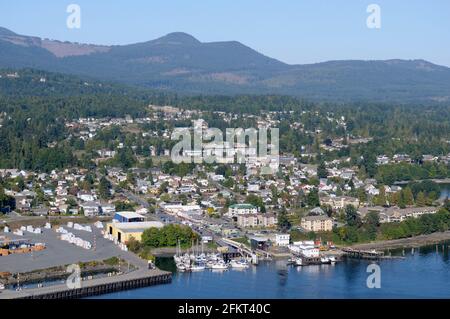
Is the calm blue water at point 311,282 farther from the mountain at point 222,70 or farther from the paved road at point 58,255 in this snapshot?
the mountain at point 222,70

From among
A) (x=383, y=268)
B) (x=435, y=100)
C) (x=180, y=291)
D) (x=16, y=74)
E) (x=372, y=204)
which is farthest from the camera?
(x=435, y=100)

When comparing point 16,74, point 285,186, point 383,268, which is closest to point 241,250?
point 383,268

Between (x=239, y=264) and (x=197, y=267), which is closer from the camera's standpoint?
(x=197, y=267)

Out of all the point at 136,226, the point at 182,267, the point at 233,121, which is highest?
the point at 233,121

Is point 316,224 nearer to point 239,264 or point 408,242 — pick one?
point 408,242

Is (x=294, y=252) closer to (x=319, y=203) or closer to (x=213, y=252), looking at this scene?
(x=213, y=252)

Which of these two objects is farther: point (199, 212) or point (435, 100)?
point (435, 100)

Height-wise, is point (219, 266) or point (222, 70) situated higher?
point (222, 70)

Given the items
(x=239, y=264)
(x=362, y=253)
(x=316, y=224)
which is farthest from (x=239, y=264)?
(x=316, y=224)
